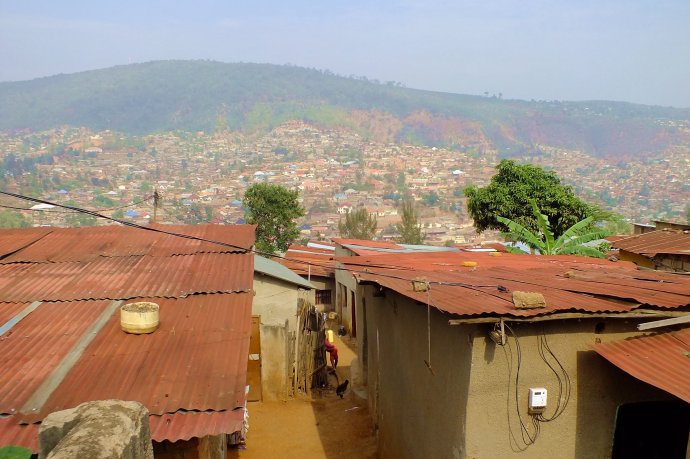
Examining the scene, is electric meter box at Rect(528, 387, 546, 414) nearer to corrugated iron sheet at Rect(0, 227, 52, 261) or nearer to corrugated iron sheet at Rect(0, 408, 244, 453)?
corrugated iron sheet at Rect(0, 408, 244, 453)

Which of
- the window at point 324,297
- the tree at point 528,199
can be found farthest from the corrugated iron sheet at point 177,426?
the tree at point 528,199

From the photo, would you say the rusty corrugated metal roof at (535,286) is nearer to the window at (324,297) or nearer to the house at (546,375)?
the house at (546,375)

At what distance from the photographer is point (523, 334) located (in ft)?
17.1

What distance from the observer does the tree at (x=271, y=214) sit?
3462cm

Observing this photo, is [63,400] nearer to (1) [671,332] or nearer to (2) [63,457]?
(2) [63,457]

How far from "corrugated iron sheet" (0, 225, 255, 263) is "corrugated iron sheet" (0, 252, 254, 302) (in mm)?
341

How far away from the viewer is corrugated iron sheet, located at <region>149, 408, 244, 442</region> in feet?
13.4

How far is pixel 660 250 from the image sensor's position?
14.3 metres

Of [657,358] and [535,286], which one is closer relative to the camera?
[657,358]

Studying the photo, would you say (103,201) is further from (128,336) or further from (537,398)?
(537,398)

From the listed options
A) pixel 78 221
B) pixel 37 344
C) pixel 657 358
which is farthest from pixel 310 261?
pixel 78 221

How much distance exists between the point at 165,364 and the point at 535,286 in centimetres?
411

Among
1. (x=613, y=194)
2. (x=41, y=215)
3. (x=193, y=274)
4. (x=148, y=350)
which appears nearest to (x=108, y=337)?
(x=148, y=350)

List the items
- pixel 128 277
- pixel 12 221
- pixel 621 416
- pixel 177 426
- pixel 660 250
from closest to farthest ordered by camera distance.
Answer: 1. pixel 177 426
2. pixel 621 416
3. pixel 128 277
4. pixel 660 250
5. pixel 12 221
